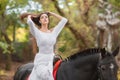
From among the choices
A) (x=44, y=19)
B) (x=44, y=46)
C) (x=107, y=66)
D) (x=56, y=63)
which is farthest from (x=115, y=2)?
(x=107, y=66)

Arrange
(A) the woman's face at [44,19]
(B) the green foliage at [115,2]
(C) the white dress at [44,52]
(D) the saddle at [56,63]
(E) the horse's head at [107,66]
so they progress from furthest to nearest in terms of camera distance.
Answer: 1. (B) the green foliage at [115,2]
2. (D) the saddle at [56,63]
3. (A) the woman's face at [44,19]
4. (C) the white dress at [44,52]
5. (E) the horse's head at [107,66]

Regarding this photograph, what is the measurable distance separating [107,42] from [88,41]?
147 cm

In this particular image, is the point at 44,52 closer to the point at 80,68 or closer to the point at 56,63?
the point at 56,63

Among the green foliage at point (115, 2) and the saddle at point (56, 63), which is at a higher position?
the saddle at point (56, 63)

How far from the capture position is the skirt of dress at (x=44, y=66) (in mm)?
Result: 5504

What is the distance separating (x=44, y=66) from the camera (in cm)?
554

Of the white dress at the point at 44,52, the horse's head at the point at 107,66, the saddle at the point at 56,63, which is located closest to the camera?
the horse's head at the point at 107,66

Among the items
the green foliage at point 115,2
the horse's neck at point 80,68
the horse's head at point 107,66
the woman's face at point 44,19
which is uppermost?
the woman's face at point 44,19

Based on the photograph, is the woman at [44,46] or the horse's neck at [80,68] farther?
the horse's neck at [80,68]

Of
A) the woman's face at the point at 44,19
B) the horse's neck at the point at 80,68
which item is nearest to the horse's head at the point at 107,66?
the horse's neck at the point at 80,68

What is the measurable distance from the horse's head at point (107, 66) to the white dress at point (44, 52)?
2.46 feet

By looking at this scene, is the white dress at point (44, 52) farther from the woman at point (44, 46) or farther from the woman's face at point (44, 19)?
the woman's face at point (44, 19)

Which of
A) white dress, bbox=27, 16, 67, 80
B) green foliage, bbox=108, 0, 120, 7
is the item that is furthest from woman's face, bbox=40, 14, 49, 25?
green foliage, bbox=108, 0, 120, 7

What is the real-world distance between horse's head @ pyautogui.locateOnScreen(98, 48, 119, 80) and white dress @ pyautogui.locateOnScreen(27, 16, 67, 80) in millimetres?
749
